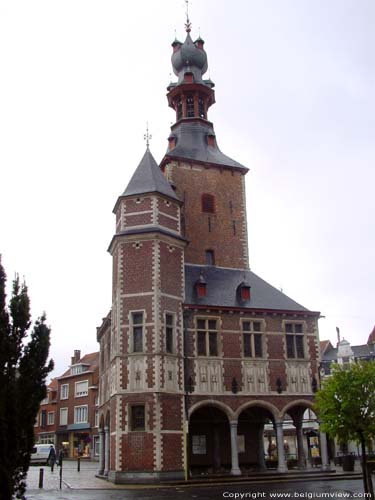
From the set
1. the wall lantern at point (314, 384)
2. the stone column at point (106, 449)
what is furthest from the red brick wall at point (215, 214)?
the stone column at point (106, 449)

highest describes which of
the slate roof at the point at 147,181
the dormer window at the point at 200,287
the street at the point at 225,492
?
the slate roof at the point at 147,181

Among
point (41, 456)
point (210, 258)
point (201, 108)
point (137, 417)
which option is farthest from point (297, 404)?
point (41, 456)

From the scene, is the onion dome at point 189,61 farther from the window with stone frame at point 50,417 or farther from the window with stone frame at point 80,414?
the window with stone frame at point 50,417

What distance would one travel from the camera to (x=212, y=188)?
35.3 m

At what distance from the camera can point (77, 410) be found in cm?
6047

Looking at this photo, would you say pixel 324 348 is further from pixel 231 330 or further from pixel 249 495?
pixel 249 495

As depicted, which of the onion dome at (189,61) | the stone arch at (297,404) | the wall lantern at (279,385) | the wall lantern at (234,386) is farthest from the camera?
the onion dome at (189,61)

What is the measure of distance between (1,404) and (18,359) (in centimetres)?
109

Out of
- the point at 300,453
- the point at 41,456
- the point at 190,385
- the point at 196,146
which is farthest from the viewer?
the point at 41,456

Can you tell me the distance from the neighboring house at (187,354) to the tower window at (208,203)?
6.38 feet

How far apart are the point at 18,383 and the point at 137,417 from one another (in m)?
14.9

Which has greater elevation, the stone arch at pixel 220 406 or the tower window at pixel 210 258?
the tower window at pixel 210 258

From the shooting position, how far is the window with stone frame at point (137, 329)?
2621 centimetres

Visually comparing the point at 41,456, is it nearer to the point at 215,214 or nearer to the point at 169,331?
the point at 169,331
